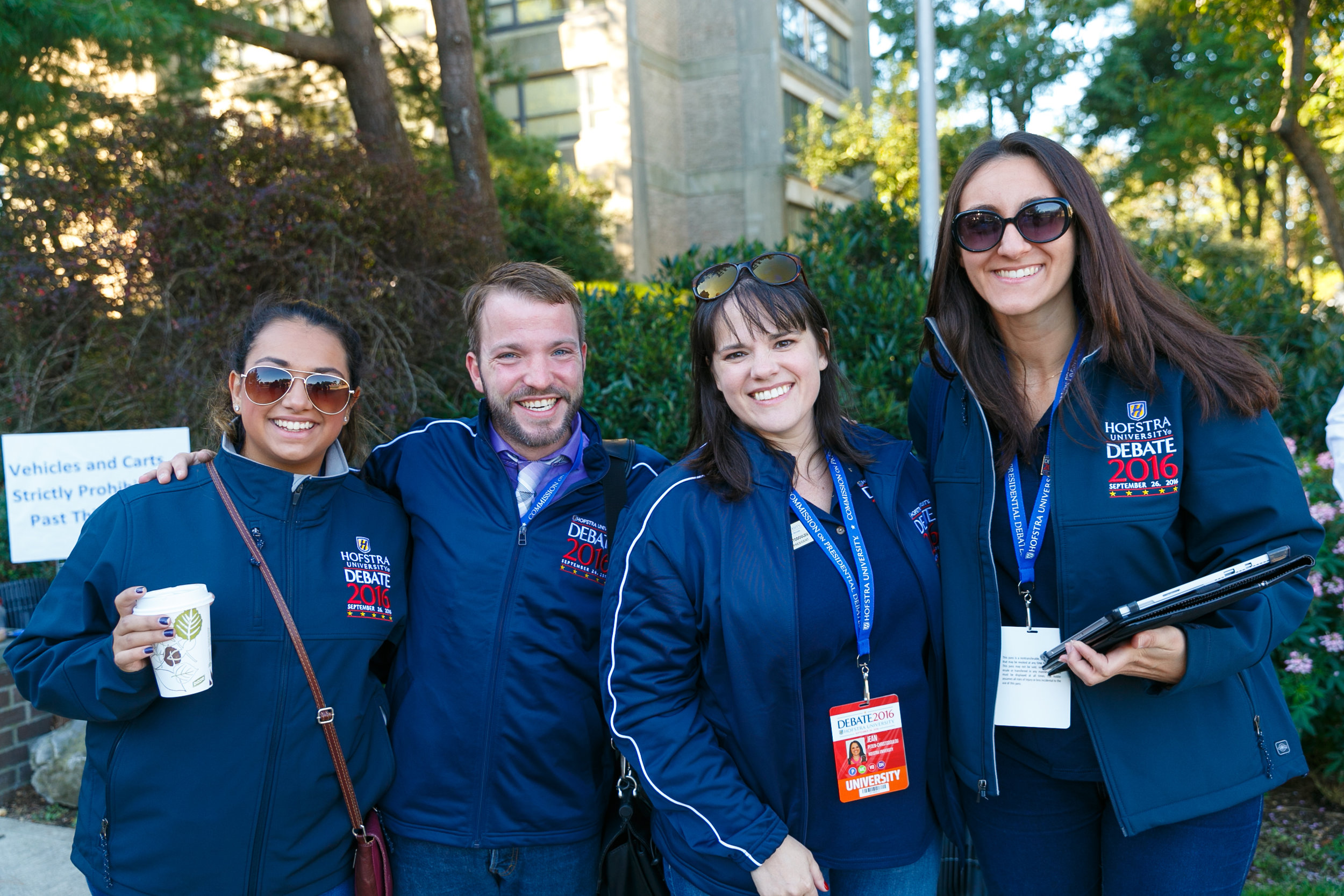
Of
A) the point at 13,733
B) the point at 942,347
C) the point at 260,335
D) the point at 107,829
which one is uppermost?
the point at 260,335

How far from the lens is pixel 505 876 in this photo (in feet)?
7.89

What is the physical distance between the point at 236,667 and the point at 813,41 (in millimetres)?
30998

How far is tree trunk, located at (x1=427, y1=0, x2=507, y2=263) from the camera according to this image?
26.4 ft

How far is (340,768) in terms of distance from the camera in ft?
7.29

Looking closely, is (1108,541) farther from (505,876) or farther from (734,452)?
(505,876)

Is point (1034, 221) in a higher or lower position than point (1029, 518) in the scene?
higher

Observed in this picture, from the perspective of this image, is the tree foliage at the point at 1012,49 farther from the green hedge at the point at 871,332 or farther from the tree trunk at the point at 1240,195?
the green hedge at the point at 871,332

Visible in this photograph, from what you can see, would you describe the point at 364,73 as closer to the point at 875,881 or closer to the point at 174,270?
the point at 174,270

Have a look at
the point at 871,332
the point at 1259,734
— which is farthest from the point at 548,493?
the point at 871,332

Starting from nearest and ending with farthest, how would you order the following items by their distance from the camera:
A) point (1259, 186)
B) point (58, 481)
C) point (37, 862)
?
1. point (37, 862)
2. point (58, 481)
3. point (1259, 186)

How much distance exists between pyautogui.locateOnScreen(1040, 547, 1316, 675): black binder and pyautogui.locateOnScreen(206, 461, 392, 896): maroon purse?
5.93ft

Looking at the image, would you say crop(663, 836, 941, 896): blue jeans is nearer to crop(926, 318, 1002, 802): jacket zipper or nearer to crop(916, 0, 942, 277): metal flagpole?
crop(926, 318, 1002, 802): jacket zipper

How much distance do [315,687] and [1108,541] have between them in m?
1.98

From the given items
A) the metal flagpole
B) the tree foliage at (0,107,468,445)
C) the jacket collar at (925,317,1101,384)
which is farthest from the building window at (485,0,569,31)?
the jacket collar at (925,317,1101,384)
